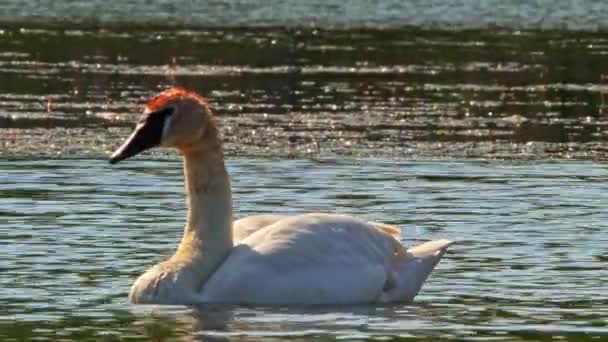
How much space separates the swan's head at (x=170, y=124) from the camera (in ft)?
43.2

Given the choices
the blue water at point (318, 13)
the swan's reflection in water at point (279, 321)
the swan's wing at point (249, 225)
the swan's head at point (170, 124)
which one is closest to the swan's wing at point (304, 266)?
the swan's reflection in water at point (279, 321)

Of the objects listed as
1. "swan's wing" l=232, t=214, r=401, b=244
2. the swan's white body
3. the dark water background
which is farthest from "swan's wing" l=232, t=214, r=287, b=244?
the dark water background

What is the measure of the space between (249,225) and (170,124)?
0.99 m

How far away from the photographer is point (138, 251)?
49.5 ft

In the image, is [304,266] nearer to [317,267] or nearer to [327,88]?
[317,267]

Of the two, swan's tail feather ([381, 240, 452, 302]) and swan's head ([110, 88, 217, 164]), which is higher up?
swan's head ([110, 88, 217, 164])

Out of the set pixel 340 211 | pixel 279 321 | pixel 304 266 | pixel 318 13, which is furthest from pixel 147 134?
pixel 318 13

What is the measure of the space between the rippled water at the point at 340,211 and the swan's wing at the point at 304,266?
16cm

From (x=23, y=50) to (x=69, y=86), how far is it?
584cm

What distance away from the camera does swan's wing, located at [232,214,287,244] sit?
13781mm

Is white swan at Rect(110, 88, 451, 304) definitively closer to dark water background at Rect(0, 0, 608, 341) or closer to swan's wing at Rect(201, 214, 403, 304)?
swan's wing at Rect(201, 214, 403, 304)

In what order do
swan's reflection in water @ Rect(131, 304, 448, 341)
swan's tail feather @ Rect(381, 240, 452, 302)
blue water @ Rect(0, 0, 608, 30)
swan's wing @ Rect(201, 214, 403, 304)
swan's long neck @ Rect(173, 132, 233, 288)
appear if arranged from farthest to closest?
blue water @ Rect(0, 0, 608, 30), swan's tail feather @ Rect(381, 240, 452, 302), swan's long neck @ Rect(173, 132, 233, 288), swan's wing @ Rect(201, 214, 403, 304), swan's reflection in water @ Rect(131, 304, 448, 341)

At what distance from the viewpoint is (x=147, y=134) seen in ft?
43.3

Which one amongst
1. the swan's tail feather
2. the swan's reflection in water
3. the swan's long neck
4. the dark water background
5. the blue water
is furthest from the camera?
the blue water
